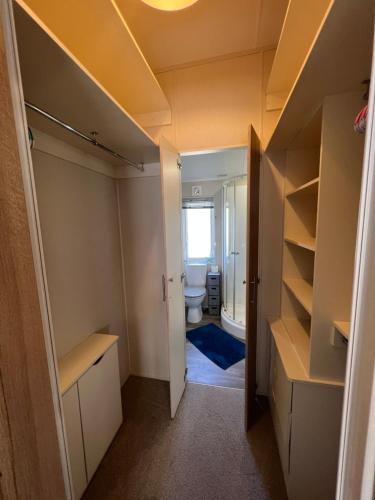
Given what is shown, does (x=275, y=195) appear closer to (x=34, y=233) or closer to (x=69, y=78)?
(x=69, y=78)

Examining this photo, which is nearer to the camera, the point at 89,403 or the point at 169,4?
the point at 169,4

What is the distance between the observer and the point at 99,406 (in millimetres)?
1439

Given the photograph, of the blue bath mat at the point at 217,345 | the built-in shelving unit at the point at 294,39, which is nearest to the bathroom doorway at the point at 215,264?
the blue bath mat at the point at 217,345

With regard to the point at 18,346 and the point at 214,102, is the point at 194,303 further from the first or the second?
the point at 18,346

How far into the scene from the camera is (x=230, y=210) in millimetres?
3387

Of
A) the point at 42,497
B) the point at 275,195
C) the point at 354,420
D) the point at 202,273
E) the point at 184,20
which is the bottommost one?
the point at 202,273

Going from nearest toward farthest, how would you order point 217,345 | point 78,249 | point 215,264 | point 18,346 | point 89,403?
1. point 18,346
2. point 89,403
3. point 78,249
4. point 217,345
5. point 215,264

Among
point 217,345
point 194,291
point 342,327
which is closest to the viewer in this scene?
point 342,327

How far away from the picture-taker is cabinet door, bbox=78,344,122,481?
1.31 meters

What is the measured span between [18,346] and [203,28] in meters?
1.98

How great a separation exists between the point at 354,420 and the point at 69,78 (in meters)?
1.39

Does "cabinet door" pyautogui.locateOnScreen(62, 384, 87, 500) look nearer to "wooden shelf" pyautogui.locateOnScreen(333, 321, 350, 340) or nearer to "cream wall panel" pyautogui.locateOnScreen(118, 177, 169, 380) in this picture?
"cream wall panel" pyautogui.locateOnScreen(118, 177, 169, 380)

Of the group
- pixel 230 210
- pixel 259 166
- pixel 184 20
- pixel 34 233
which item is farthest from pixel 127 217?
pixel 230 210

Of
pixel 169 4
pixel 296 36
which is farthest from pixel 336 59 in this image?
pixel 169 4
